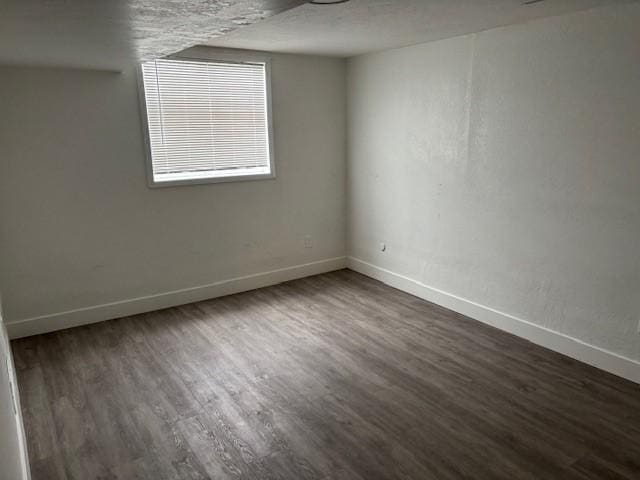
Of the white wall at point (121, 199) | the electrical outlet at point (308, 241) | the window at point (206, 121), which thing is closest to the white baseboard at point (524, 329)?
the electrical outlet at point (308, 241)

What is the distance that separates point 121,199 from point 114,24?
2.13m

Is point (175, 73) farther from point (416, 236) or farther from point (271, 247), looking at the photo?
point (416, 236)

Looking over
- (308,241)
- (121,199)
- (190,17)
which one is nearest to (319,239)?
(308,241)

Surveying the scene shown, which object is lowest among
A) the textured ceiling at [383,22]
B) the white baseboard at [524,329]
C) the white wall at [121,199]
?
the white baseboard at [524,329]

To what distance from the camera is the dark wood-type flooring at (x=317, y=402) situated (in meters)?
2.27

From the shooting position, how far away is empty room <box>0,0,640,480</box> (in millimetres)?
2379

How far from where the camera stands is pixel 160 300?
4254 mm

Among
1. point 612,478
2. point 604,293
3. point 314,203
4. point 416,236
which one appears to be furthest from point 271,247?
point 612,478

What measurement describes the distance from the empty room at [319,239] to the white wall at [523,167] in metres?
0.02

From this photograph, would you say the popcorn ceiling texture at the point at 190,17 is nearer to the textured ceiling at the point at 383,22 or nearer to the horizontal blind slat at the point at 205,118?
the textured ceiling at the point at 383,22

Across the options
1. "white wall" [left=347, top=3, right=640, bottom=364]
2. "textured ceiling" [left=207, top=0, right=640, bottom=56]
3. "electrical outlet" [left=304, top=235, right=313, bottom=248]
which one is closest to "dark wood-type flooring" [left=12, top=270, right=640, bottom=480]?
"white wall" [left=347, top=3, right=640, bottom=364]

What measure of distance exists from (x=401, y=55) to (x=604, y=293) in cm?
262

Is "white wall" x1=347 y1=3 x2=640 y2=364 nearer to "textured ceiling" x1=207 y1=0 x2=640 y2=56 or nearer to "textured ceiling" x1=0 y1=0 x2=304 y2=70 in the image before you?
"textured ceiling" x1=207 y1=0 x2=640 y2=56

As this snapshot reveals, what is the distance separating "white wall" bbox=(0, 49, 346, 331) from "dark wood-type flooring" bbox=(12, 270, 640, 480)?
1.57 feet
